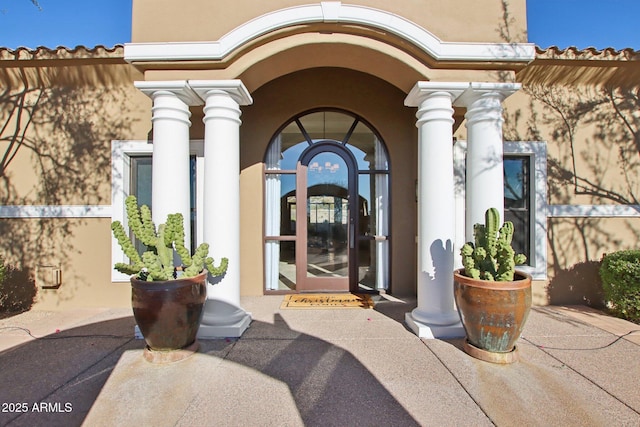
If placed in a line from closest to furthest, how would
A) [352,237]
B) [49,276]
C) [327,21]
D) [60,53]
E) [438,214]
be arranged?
[327,21] < [438,214] < [60,53] < [49,276] < [352,237]

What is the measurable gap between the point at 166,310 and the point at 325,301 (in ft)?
8.65

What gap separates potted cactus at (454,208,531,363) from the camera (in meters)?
3.17

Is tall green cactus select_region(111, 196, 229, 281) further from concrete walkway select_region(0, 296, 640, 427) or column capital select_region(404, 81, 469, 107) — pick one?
column capital select_region(404, 81, 469, 107)

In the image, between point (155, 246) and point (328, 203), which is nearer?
point (155, 246)

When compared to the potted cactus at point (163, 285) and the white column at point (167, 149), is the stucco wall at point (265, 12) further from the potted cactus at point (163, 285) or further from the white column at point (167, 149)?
the potted cactus at point (163, 285)

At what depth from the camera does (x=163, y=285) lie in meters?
3.20

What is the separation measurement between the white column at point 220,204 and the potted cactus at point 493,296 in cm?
250

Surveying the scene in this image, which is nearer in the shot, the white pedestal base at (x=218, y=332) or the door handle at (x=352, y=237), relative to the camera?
the white pedestal base at (x=218, y=332)

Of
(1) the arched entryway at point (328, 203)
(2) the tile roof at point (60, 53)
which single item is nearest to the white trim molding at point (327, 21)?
(2) the tile roof at point (60, 53)

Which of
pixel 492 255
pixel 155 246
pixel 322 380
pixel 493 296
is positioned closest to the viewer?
pixel 322 380

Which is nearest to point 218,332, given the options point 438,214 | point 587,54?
point 438,214

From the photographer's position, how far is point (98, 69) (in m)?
5.14

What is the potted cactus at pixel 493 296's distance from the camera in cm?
317

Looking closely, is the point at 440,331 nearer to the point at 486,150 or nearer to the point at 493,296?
the point at 493,296
